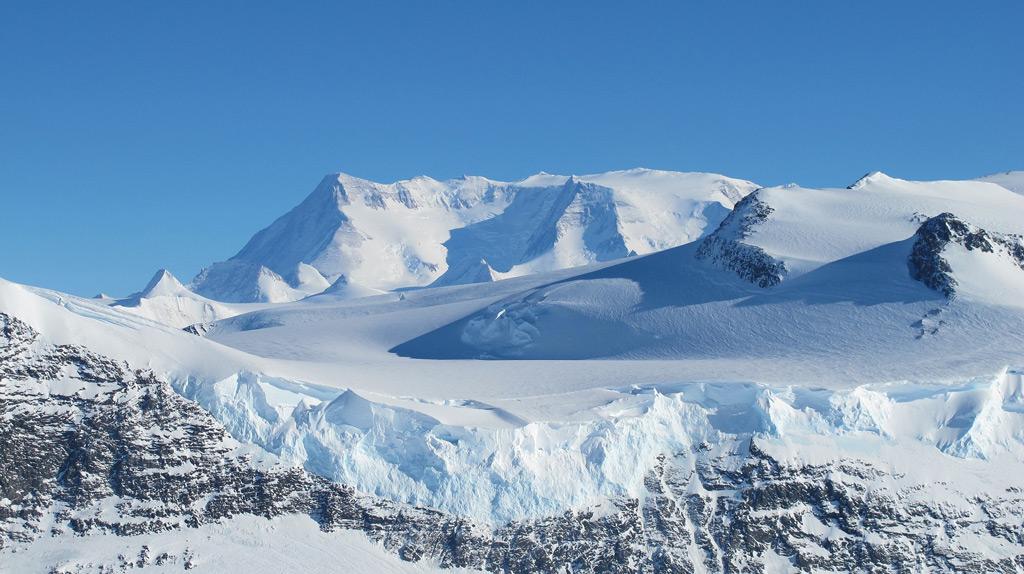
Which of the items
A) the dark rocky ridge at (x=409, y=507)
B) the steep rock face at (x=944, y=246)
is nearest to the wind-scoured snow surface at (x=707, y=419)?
the dark rocky ridge at (x=409, y=507)

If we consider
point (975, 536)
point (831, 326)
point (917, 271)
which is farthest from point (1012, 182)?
point (975, 536)

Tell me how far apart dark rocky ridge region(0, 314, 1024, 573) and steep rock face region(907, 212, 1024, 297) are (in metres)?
37.3

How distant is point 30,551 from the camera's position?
66188 millimetres

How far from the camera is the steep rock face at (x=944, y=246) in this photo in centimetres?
10788

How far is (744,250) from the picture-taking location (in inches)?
4793

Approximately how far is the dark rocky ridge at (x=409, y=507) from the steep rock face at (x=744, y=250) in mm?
44548

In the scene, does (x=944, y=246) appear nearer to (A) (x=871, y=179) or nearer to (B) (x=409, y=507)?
(A) (x=871, y=179)

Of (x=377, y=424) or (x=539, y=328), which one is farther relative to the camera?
(x=539, y=328)

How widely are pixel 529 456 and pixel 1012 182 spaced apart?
119m

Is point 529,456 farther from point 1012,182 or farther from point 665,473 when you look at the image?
point 1012,182

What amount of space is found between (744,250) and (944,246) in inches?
841

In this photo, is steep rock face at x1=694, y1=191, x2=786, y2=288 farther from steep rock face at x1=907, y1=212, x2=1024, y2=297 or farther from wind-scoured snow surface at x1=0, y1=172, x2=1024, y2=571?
steep rock face at x1=907, y1=212, x2=1024, y2=297

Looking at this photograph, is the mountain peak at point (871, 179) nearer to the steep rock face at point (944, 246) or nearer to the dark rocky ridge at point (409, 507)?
the steep rock face at point (944, 246)

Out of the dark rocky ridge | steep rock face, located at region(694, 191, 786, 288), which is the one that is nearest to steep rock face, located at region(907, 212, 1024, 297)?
steep rock face, located at region(694, 191, 786, 288)
